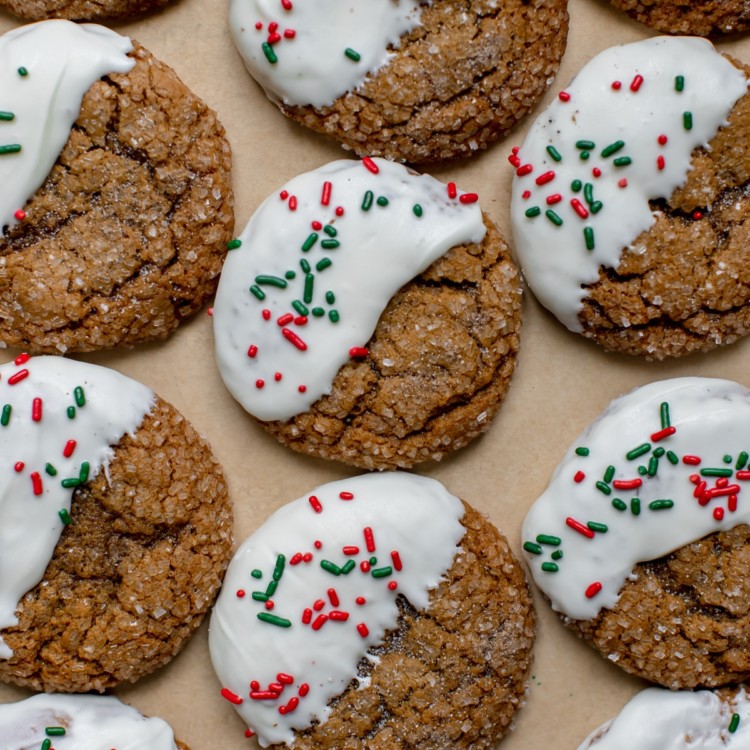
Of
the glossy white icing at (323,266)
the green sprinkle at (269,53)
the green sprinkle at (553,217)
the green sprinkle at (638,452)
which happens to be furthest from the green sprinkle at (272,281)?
the green sprinkle at (638,452)

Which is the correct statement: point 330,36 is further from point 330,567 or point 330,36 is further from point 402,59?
point 330,567

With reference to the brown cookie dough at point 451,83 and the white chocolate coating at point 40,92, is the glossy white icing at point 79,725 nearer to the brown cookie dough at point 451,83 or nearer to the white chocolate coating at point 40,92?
the white chocolate coating at point 40,92

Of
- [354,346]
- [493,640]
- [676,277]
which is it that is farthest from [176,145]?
[493,640]

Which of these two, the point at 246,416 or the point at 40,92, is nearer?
the point at 40,92

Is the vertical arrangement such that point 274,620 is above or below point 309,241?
below

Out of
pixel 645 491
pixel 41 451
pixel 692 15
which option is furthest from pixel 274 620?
pixel 692 15

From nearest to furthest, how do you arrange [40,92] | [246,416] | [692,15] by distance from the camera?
[40,92], [692,15], [246,416]
